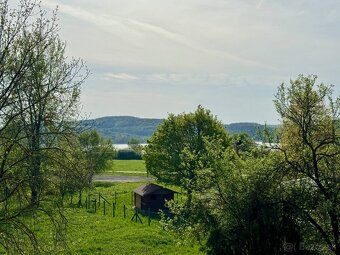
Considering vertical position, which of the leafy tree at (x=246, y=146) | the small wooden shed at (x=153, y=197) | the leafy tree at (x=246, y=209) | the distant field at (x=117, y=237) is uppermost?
the leafy tree at (x=246, y=146)

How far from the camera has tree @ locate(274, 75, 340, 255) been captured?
1705 cm

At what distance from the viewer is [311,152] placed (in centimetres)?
1778

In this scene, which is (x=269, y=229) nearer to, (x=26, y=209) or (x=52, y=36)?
(x=26, y=209)

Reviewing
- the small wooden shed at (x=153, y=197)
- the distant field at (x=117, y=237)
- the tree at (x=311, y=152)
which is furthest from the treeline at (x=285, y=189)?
the small wooden shed at (x=153, y=197)

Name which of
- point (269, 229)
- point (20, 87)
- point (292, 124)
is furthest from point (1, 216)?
point (292, 124)

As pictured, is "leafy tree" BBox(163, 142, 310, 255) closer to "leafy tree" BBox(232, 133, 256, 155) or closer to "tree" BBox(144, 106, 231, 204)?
"leafy tree" BBox(232, 133, 256, 155)

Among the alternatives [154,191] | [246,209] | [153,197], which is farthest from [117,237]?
[153,197]

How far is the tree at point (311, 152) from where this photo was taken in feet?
56.0

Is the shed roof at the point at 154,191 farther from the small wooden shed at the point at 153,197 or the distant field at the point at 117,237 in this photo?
the distant field at the point at 117,237

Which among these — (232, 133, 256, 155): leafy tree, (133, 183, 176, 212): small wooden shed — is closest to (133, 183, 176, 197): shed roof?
(133, 183, 176, 212): small wooden shed

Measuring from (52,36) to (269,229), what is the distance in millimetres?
11390

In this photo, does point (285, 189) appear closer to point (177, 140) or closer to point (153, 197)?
point (177, 140)

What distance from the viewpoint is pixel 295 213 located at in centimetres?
1744

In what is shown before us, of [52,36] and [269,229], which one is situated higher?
[52,36]
